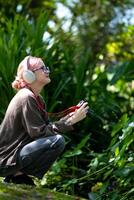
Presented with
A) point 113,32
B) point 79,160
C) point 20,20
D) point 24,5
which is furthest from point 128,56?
point 79,160

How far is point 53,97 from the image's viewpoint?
6.58 metres

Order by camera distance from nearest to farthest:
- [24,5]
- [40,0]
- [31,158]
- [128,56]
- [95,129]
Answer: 1. [31,158]
2. [95,129]
3. [128,56]
4. [24,5]
5. [40,0]

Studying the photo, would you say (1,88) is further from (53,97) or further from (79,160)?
(79,160)

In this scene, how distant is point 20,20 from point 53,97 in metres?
1.31

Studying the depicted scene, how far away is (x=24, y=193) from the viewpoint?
4113 millimetres

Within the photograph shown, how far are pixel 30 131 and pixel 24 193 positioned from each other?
1.49 ft

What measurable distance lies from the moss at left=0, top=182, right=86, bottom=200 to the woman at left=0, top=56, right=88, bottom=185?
0.12 metres

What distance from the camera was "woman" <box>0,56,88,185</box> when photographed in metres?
4.23

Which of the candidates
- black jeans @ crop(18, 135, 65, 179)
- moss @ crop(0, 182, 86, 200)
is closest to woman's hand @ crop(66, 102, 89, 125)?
black jeans @ crop(18, 135, 65, 179)

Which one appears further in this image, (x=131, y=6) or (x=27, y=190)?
(x=131, y=6)

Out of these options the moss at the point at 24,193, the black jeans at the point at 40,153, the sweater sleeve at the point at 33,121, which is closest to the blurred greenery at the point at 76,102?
the moss at the point at 24,193

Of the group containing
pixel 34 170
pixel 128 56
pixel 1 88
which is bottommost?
pixel 128 56

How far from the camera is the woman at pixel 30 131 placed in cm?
423

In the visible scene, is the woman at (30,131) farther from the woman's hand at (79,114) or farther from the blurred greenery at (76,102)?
the blurred greenery at (76,102)
